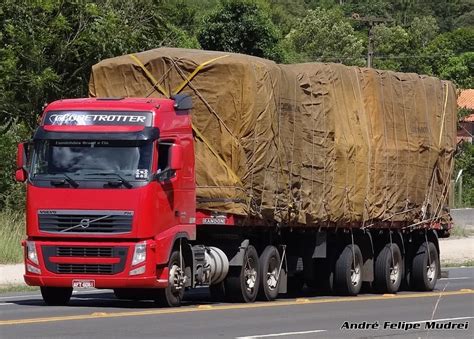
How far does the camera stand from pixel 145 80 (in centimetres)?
2125

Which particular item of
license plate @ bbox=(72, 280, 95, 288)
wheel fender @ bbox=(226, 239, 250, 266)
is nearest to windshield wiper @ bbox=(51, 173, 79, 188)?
license plate @ bbox=(72, 280, 95, 288)

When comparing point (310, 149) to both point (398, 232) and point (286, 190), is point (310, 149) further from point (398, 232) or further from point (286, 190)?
point (398, 232)

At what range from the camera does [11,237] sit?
29.4 meters

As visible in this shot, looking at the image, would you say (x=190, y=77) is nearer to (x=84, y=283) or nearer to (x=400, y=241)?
(x=84, y=283)

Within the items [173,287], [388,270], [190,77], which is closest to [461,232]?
[388,270]

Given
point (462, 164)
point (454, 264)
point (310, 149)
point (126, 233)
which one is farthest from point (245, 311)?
point (462, 164)

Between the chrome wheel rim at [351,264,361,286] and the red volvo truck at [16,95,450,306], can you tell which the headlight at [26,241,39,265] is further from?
the chrome wheel rim at [351,264,361,286]

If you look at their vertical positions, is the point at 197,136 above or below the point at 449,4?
below

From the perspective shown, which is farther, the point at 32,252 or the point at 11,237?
the point at 11,237

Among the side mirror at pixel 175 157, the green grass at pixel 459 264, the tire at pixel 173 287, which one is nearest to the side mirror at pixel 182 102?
the side mirror at pixel 175 157

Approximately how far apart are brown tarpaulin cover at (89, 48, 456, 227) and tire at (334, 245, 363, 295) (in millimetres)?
619

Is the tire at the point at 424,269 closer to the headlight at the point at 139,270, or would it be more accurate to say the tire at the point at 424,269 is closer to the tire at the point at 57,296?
the tire at the point at 57,296

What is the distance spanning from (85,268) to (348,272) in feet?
23.6

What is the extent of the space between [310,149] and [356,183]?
182cm
